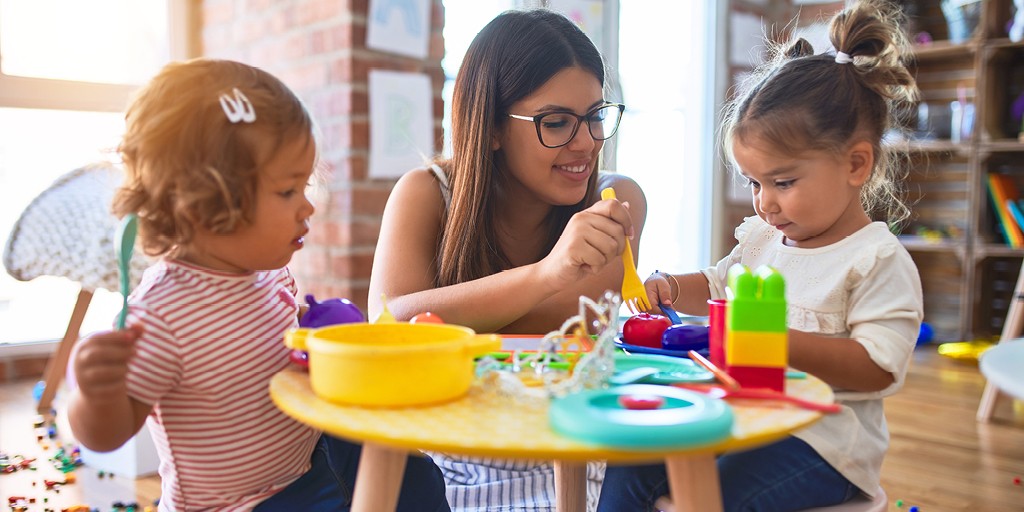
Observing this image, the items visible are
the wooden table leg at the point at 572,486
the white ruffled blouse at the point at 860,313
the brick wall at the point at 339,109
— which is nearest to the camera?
the white ruffled blouse at the point at 860,313

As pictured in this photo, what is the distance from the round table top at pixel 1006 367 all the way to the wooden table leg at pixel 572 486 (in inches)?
20.0

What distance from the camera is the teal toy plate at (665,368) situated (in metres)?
0.70

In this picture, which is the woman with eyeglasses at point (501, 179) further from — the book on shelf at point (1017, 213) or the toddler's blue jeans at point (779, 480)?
the book on shelf at point (1017, 213)

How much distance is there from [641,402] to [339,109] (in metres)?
1.94

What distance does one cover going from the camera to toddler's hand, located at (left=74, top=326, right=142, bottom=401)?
67cm

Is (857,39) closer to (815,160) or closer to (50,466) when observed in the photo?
(815,160)

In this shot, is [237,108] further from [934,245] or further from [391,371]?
[934,245]

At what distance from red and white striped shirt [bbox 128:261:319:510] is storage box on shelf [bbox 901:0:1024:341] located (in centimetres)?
326

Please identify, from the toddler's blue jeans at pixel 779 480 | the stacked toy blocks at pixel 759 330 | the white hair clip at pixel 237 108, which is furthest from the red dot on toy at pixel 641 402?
the white hair clip at pixel 237 108

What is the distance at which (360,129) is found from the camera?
7.79ft

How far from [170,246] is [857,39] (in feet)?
2.80

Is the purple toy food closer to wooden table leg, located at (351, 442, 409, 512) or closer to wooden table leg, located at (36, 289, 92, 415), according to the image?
wooden table leg, located at (351, 442, 409, 512)

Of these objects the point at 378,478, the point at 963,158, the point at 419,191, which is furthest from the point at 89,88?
the point at 963,158

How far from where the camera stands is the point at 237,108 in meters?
0.77
